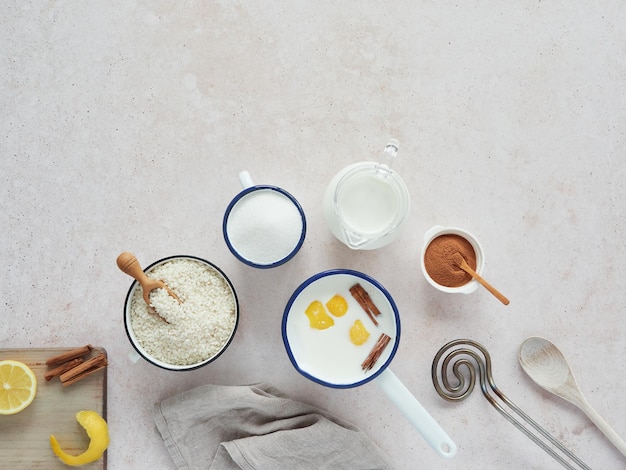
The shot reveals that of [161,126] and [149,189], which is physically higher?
[161,126]

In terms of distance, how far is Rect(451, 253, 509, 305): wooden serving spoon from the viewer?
123cm

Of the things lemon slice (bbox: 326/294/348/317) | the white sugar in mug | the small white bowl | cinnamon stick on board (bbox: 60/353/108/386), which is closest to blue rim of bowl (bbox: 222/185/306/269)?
the white sugar in mug

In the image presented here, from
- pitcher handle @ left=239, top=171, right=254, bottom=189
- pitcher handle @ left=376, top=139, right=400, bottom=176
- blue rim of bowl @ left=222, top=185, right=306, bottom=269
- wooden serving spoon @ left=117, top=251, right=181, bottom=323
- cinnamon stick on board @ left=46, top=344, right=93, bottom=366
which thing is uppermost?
pitcher handle @ left=376, top=139, right=400, bottom=176

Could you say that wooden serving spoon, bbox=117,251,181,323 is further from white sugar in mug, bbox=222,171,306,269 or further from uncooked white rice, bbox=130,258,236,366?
white sugar in mug, bbox=222,171,306,269

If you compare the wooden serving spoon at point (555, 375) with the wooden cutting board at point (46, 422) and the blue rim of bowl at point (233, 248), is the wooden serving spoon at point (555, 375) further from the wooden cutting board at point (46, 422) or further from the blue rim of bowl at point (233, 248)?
the wooden cutting board at point (46, 422)

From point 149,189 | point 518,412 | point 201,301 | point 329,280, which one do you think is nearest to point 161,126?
point 149,189

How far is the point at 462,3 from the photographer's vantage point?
4.41ft

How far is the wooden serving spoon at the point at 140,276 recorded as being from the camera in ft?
3.73

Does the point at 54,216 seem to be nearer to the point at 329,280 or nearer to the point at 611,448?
the point at 329,280

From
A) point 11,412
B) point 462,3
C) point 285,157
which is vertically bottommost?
point 11,412

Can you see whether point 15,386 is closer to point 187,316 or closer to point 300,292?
point 187,316

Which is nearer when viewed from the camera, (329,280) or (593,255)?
(329,280)

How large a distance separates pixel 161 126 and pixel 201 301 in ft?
1.42

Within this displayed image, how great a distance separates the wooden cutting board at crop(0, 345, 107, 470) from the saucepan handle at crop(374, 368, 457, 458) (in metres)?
0.65
